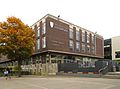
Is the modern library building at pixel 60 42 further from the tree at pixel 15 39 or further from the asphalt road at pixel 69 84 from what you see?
the asphalt road at pixel 69 84

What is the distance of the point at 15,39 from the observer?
43.0 metres

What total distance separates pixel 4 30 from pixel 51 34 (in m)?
11.5

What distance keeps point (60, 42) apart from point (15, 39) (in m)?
12.7

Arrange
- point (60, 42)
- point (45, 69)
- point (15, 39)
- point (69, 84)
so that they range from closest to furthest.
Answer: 1. point (69, 84)
2. point (15, 39)
3. point (45, 69)
4. point (60, 42)

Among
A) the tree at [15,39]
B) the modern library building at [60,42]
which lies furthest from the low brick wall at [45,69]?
the tree at [15,39]

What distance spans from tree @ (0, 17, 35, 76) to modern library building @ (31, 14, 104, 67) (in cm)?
677

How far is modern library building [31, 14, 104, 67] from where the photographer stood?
50.5m

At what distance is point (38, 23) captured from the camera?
5644 cm

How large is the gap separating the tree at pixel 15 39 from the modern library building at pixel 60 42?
677 centimetres

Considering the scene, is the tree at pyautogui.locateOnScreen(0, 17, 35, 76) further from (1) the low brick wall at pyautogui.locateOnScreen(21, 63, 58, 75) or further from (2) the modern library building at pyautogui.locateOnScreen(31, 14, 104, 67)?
(2) the modern library building at pyautogui.locateOnScreen(31, 14, 104, 67)

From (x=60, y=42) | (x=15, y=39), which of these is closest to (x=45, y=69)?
(x=60, y=42)

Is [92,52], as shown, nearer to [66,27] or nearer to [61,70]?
[66,27]

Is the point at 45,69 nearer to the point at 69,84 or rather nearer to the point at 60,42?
the point at 60,42

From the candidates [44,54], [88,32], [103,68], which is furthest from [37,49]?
[103,68]
